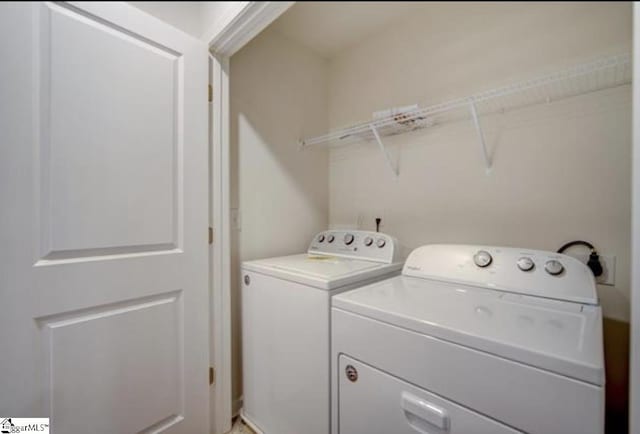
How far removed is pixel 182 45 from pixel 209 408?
178 cm

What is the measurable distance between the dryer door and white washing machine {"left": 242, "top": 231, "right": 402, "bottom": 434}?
11cm

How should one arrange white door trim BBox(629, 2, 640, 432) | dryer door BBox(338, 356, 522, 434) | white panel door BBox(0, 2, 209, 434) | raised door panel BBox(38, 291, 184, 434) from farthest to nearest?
raised door panel BBox(38, 291, 184, 434) → white panel door BBox(0, 2, 209, 434) → dryer door BBox(338, 356, 522, 434) → white door trim BBox(629, 2, 640, 432)

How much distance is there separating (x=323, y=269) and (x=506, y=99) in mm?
1168

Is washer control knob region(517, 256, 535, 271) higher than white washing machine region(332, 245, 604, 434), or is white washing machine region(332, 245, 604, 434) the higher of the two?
washer control knob region(517, 256, 535, 271)

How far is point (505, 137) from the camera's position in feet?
4.43

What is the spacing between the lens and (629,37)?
61cm

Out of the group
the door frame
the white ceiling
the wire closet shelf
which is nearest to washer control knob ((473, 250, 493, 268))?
the wire closet shelf

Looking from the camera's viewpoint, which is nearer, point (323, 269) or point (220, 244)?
point (323, 269)

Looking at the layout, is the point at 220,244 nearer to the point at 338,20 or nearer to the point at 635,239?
the point at 338,20

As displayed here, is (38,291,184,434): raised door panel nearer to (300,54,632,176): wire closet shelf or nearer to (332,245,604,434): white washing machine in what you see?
(332,245,604,434): white washing machine

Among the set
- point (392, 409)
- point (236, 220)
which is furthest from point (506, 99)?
point (236, 220)

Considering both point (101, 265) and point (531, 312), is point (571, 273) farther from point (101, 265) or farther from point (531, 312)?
point (101, 265)

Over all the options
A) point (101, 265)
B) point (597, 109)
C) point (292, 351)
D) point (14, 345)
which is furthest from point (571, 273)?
point (14, 345)

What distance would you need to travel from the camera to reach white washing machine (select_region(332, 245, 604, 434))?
2.12 feet
